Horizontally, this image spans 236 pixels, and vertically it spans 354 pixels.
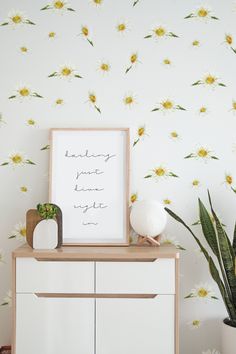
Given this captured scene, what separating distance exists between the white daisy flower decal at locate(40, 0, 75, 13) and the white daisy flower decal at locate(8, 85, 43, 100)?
0.49 meters

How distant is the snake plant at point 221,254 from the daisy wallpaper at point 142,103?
0.19 m

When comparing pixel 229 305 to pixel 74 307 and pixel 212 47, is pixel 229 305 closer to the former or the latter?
pixel 74 307

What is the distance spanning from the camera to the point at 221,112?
2.78m

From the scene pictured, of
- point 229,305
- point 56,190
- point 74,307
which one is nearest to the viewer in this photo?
point 74,307

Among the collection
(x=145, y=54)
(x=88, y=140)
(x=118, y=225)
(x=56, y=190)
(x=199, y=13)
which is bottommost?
(x=118, y=225)

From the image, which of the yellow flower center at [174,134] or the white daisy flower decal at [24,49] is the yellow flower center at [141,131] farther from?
the white daisy flower decal at [24,49]

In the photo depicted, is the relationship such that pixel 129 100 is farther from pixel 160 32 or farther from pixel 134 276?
pixel 134 276

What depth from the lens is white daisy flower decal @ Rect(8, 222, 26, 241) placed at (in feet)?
9.15

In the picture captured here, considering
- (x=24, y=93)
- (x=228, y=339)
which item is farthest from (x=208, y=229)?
(x=24, y=93)

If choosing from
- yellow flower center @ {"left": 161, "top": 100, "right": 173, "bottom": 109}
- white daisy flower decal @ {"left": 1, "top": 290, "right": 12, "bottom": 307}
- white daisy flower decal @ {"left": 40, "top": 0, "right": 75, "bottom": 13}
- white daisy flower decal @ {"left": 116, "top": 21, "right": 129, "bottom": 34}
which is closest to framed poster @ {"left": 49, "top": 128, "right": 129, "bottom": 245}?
yellow flower center @ {"left": 161, "top": 100, "right": 173, "bottom": 109}

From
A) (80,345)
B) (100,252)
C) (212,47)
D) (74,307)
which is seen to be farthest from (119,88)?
(80,345)

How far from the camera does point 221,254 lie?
2549 mm

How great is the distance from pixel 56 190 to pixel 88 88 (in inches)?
25.0

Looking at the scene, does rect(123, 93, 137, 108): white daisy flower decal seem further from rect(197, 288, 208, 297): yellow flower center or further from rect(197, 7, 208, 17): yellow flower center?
rect(197, 288, 208, 297): yellow flower center
